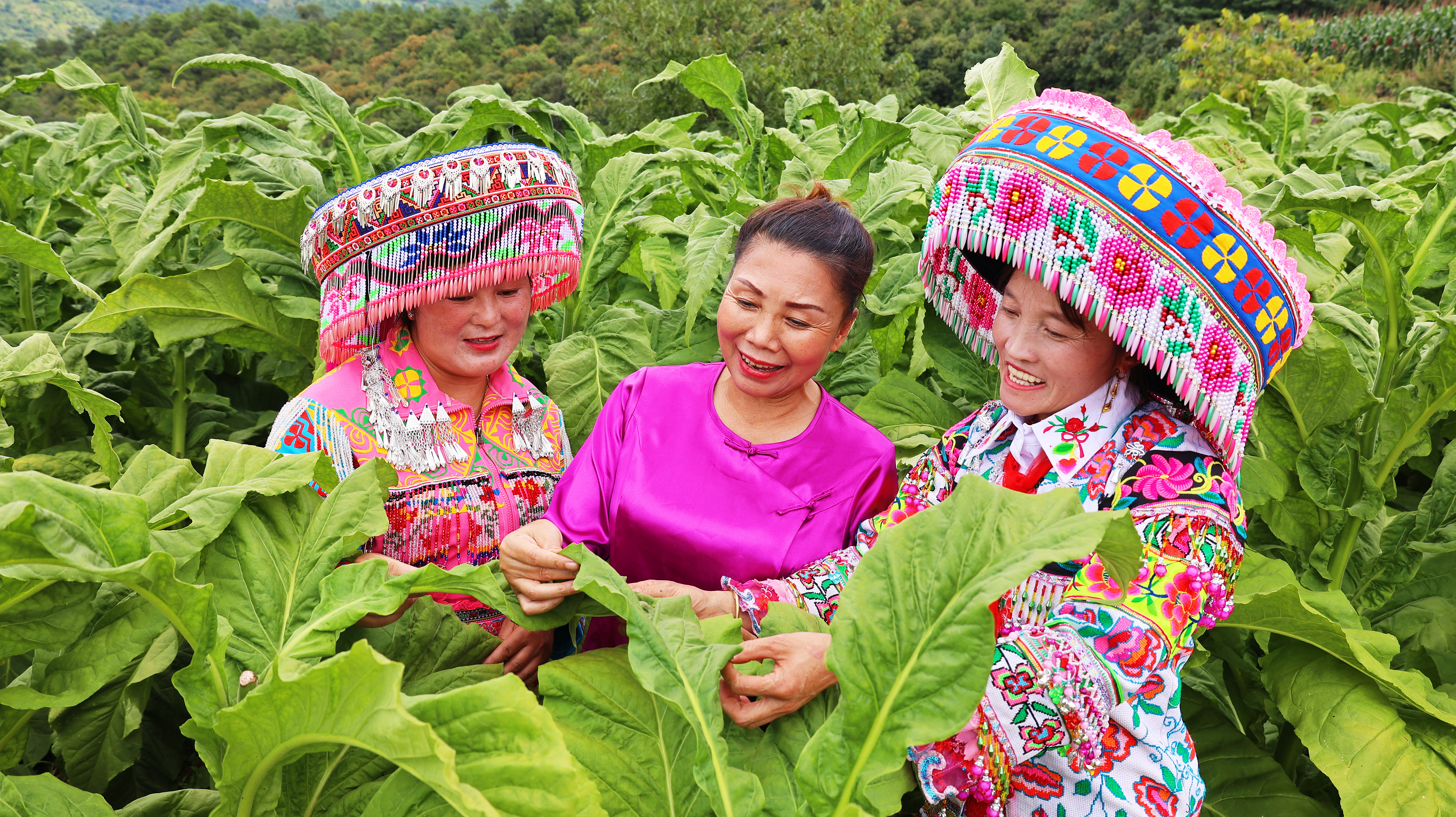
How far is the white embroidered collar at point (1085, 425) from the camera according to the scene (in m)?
1.77

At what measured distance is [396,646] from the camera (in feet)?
5.57

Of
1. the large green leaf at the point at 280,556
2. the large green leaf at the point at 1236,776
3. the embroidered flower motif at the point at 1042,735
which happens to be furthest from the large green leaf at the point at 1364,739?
the large green leaf at the point at 280,556

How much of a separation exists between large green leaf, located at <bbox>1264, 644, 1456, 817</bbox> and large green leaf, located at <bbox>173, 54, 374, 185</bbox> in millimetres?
2990

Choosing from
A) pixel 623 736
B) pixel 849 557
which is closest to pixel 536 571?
pixel 623 736

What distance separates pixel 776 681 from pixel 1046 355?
78cm

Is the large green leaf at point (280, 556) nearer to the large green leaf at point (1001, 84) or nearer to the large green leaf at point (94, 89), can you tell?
the large green leaf at point (1001, 84)

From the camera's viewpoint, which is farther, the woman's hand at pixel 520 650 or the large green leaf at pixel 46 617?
the woman's hand at pixel 520 650

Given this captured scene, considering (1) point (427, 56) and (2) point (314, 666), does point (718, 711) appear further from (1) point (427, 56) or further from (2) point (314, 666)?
(1) point (427, 56)

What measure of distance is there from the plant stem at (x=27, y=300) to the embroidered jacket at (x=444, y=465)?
204 cm

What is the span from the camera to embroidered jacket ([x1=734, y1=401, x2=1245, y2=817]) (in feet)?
5.01

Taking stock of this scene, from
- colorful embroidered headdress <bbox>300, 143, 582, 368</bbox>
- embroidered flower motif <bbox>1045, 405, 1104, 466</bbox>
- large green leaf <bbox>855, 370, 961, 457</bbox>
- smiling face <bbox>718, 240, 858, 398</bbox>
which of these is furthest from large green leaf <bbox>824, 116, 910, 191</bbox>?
embroidered flower motif <bbox>1045, 405, 1104, 466</bbox>

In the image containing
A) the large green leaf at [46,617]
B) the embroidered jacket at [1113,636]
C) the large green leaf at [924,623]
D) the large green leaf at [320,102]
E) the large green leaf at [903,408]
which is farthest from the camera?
the large green leaf at [320,102]

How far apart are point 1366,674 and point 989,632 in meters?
1.34

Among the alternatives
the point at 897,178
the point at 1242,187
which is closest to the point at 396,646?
the point at 897,178
